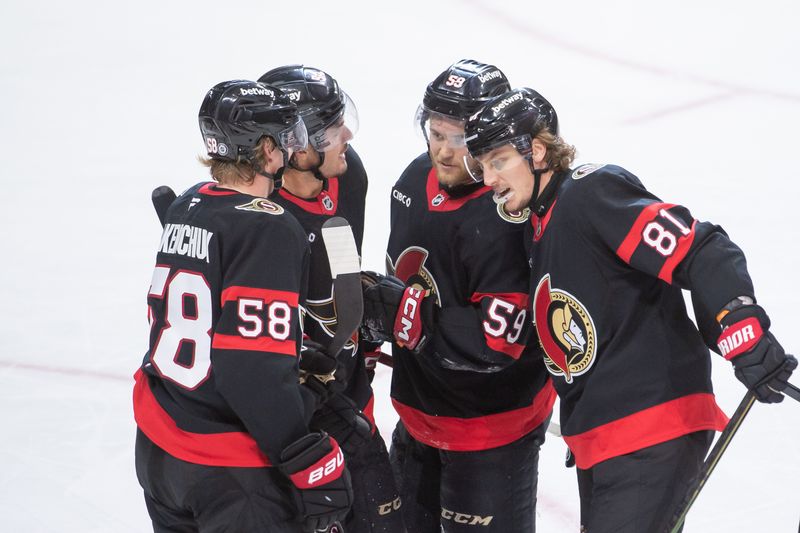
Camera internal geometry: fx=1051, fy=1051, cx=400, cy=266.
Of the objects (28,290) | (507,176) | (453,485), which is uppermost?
(507,176)

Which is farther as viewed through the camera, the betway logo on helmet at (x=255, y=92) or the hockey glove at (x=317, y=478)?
the betway logo on helmet at (x=255, y=92)

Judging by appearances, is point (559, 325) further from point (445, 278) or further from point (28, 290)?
point (28, 290)

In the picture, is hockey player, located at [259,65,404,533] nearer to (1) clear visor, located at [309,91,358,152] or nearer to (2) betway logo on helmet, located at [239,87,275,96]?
(1) clear visor, located at [309,91,358,152]

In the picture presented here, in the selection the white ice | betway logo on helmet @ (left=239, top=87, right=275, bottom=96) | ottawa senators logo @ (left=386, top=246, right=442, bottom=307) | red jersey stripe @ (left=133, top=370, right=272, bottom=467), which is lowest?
the white ice

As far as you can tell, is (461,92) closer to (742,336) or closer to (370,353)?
(370,353)

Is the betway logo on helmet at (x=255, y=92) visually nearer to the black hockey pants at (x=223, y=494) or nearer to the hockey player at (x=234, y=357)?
the hockey player at (x=234, y=357)

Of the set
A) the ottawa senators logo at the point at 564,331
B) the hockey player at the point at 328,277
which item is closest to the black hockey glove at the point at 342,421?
the hockey player at the point at 328,277

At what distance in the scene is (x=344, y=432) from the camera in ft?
8.98

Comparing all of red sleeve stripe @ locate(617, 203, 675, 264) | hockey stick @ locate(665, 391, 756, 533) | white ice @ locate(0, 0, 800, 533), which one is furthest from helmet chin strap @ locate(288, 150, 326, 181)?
white ice @ locate(0, 0, 800, 533)

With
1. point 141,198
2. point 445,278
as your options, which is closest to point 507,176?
point 445,278

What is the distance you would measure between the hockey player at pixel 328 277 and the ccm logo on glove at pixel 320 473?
1.51ft

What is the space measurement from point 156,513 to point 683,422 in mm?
1191

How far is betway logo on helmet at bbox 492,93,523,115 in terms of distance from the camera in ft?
7.93

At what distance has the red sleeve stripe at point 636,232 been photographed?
7.19 ft
